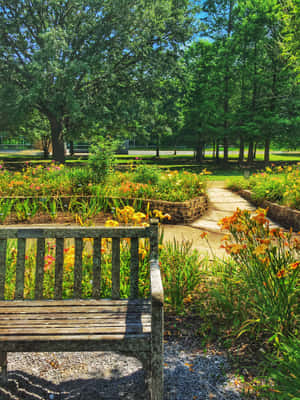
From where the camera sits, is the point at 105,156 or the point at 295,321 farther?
the point at 105,156

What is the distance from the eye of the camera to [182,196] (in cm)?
736

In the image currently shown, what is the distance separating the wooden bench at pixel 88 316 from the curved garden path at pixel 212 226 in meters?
1.34

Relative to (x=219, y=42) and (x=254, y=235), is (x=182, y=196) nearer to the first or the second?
(x=254, y=235)

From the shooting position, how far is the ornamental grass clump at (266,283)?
2412mm

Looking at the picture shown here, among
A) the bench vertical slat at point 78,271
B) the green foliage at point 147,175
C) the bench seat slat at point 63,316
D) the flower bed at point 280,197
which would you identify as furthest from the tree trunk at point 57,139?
the bench seat slat at point 63,316

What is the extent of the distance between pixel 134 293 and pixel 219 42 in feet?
74.4

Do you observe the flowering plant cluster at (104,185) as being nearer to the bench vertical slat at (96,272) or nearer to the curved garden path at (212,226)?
the curved garden path at (212,226)

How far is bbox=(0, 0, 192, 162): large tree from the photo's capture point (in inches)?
611

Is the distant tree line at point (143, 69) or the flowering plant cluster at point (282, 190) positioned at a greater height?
the distant tree line at point (143, 69)

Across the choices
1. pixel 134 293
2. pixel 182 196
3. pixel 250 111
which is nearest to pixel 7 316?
pixel 134 293

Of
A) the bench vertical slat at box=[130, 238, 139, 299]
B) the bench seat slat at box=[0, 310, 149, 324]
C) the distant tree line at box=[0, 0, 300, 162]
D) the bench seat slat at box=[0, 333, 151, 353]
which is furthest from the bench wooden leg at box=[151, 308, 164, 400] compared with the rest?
the distant tree line at box=[0, 0, 300, 162]

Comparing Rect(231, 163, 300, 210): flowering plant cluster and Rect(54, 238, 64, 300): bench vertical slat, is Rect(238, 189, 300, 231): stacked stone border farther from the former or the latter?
Rect(54, 238, 64, 300): bench vertical slat

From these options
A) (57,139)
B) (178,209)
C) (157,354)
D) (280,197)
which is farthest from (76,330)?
(57,139)

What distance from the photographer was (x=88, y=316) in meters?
2.14
